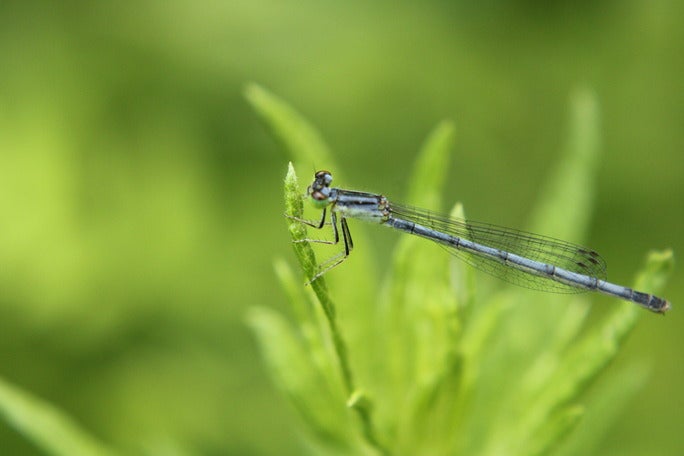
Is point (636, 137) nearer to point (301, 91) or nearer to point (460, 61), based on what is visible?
point (460, 61)

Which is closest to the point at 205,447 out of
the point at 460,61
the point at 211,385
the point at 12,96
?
the point at 211,385

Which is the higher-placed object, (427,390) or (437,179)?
(437,179)

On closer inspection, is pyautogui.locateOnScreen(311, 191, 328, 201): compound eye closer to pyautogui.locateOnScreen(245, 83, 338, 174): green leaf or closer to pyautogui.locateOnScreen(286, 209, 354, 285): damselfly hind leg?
pyautogui.locateOnScreen(286, 209, 354, 285): damselfly hind leg

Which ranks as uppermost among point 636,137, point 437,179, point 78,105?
point 636,137

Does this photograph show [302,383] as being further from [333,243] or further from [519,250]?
[519,250]

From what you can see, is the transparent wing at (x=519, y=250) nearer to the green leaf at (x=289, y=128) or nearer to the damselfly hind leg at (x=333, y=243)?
the damselfly hind leg at (x=333, y=243)

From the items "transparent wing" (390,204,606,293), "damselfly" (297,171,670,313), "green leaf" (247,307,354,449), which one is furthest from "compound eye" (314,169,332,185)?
"green leaf" (247,307,354,449)
